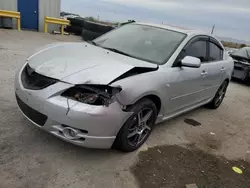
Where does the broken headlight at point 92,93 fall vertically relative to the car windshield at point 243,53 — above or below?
above

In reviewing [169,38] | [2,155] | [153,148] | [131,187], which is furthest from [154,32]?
[2,155]

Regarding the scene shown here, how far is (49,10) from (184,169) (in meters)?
12.7

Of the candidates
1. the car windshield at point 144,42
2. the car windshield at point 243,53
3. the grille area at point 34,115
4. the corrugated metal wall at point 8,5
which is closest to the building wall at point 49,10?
the corrugated metal wall at point 8,5

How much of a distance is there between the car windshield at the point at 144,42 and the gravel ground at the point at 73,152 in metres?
Answer: 1.27

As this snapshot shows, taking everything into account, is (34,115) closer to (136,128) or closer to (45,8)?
(136,128)

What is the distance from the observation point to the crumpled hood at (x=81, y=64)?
2734mm

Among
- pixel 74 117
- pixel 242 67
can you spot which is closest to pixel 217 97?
pixel 74 117

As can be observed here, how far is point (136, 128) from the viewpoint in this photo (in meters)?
3.25

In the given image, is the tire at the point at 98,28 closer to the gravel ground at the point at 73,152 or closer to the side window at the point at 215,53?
the side window at the point at 215,53

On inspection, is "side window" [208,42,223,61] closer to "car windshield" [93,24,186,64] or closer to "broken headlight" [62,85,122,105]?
"car windshield" [93,24,186,64]

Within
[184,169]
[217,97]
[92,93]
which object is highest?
[92,93]

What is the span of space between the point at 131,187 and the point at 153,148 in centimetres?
95

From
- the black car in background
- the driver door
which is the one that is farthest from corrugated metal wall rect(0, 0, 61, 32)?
the driver door

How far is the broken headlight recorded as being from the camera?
104 inches
